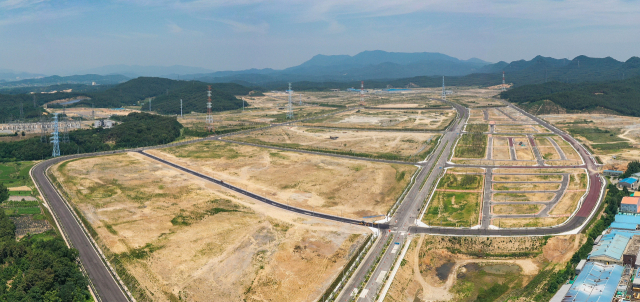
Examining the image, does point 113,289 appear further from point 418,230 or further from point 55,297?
point 418,230

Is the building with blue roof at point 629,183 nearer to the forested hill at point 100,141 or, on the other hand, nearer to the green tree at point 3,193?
the green tree at point 3,193

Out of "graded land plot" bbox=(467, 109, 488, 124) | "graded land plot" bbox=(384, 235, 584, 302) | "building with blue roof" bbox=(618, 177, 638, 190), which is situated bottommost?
"graded land plot" bbox=(384, 235, 584, 302)

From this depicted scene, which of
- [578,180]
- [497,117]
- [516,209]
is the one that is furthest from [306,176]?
[497,117]

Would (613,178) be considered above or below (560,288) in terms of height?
above

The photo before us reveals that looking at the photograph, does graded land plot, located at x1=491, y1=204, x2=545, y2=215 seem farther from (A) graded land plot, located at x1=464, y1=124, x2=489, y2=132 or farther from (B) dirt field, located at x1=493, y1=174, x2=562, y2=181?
(A) graded land plot, located at x1=464, y1=124, x2=489, y2=132

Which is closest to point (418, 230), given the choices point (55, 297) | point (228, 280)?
point (228, 280)

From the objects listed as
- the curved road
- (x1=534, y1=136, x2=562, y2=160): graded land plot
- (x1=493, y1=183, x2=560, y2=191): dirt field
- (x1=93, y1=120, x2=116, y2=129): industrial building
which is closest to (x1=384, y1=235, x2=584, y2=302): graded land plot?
the curved road

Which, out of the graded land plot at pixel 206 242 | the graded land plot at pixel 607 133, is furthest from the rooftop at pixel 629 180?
the graded land plot at pixel 206 242
